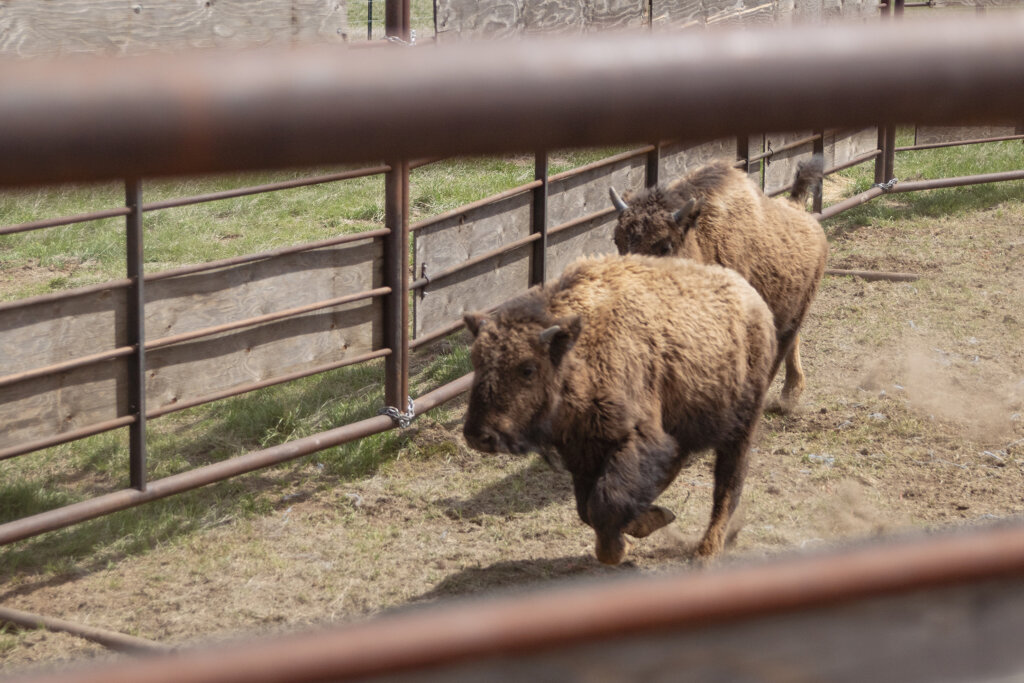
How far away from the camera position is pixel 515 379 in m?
5.04

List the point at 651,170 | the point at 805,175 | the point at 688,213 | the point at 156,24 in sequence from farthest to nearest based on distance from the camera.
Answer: the point at 651,170
the point at 805,175
the point at 688,213
the point at 156,24

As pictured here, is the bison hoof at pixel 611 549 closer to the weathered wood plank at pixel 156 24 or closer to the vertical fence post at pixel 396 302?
the vertical fence post at pixel 396 302

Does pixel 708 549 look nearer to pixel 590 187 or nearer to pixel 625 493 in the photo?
pixel 625 493

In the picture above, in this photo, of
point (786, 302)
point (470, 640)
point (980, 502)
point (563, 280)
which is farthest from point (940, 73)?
point (786, 302)

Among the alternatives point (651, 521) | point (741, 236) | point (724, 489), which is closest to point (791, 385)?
point (741, 236)

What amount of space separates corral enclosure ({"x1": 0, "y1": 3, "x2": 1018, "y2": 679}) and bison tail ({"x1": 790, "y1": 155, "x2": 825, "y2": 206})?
1.21 metres

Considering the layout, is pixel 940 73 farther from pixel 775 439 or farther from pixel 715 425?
pixel 775 439

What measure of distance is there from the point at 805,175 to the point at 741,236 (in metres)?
1.16

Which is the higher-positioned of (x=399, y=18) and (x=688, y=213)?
(x=399, y=18)

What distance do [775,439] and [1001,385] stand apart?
189 centimetres

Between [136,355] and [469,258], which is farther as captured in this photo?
→ [469,258]

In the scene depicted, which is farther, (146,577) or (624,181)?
(624,181)

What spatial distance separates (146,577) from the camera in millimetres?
5590

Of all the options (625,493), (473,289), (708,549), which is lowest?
(708,549)
